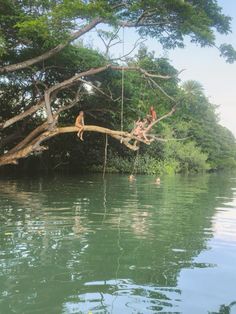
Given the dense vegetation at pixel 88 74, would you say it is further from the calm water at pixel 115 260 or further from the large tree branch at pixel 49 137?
the calm water at pixel 115 260

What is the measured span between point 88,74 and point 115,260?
15.4 metres

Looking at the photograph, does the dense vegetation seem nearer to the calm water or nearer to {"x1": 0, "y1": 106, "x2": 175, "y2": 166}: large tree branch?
{"x1": 0, "y1": 106, "x2": 175, "y2": 166}: large tree branch

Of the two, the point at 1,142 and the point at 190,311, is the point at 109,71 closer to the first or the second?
the point at 1,142

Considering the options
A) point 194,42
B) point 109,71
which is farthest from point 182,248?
point 109,71

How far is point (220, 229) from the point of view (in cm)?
1096

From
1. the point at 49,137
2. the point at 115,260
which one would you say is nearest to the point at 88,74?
the point at 49,137

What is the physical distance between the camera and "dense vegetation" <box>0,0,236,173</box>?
18.7 meters

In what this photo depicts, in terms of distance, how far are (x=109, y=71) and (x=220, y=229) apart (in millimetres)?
17462

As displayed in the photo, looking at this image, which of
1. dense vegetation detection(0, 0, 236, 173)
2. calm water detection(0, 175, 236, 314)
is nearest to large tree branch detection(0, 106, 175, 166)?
dense vegetation detection(0, 0, 236, 173)

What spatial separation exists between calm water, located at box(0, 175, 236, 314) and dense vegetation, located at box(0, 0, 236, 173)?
8.09m

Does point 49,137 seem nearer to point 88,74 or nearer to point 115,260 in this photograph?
point 88,74

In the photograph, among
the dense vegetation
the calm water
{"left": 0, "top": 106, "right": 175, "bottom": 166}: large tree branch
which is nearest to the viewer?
the calm water

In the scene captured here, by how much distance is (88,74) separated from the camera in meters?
21.8

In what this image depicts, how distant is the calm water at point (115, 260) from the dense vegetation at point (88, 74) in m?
8.09
